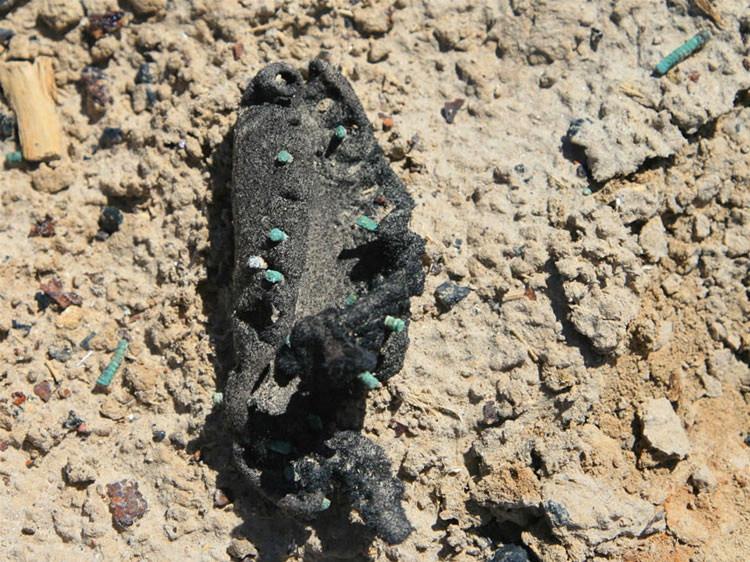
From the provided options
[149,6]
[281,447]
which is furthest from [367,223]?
[149,6]

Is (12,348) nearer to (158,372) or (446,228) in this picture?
(158,372)

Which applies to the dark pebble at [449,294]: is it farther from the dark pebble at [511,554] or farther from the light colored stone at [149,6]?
the light colored stone at [149,6]

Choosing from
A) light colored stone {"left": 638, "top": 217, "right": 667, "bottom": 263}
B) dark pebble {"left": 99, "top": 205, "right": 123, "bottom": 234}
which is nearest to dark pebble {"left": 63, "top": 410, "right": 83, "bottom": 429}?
dark pebble {"left": 99, "top": 205, "right": 123, "bottom": 234}

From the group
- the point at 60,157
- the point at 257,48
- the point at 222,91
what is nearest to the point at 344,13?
the point at 257,48

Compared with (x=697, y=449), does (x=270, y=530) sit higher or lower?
lower

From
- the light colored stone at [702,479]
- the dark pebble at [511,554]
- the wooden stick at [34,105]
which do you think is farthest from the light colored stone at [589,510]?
the wooden stick at [34,105]

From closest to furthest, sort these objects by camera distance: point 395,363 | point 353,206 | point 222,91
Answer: point 395,363 → point 353,206 → point 222,91
